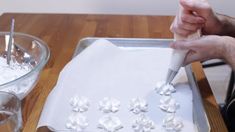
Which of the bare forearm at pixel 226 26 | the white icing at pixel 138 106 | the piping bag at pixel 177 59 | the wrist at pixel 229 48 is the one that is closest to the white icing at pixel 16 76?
the white icing at pixel 138 106

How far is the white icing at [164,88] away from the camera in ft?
2.57

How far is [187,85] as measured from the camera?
2.66 feet

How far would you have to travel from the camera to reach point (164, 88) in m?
0.79

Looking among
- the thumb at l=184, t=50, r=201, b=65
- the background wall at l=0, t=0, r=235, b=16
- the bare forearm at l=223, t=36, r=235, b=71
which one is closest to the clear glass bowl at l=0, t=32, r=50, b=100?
the thumb at l=184, t=50, r=201, b=65

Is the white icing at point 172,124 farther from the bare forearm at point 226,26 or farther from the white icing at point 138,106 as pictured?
the bare forearm at point 226,26

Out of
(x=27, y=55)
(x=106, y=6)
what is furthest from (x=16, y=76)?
(x=106, y=6)

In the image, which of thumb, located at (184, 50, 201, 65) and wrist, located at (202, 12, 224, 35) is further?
wrist, located at (202, 12, 224, 35)

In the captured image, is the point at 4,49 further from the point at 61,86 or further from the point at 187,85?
the point at 187,85

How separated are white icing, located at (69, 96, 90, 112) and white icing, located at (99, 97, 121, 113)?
1.3 inches

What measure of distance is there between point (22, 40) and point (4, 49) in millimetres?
52

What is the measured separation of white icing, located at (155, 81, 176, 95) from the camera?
30.9 inches

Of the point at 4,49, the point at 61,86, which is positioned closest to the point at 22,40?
the point at 4,49

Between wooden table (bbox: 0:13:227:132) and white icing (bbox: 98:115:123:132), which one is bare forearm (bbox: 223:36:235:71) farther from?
white icing (bbox: 98:115:123:132)

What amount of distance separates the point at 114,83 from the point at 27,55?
0.23 meters
